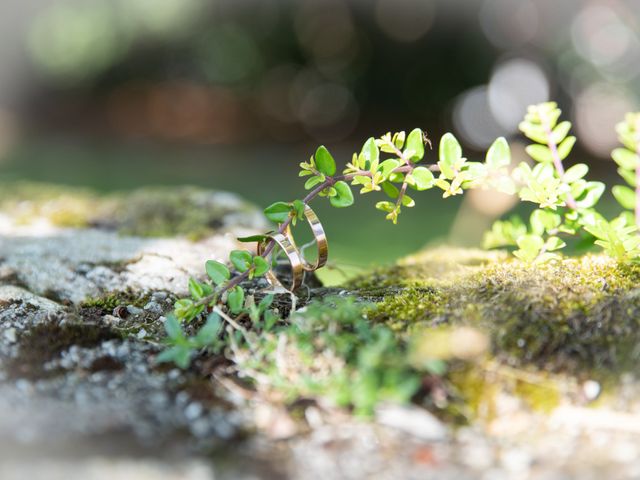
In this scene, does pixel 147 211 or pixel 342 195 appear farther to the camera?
pixel 147 211

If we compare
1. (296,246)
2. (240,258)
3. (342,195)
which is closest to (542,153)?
(342,195)

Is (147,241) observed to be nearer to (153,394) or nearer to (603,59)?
(153,394)

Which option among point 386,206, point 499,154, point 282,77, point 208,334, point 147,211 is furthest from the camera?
point 282,77

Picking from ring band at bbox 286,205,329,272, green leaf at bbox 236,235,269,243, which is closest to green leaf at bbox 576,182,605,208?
ring band at bbox 286,205,329,272

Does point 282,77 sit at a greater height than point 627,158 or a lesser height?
lesser

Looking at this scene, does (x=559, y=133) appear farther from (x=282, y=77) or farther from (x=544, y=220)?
(x=282, y=77)

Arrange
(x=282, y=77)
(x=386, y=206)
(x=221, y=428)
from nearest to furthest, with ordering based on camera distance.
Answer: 1. (x=221, y=428)
2. (x=386, y=206)
3. (x=282, y=77)
